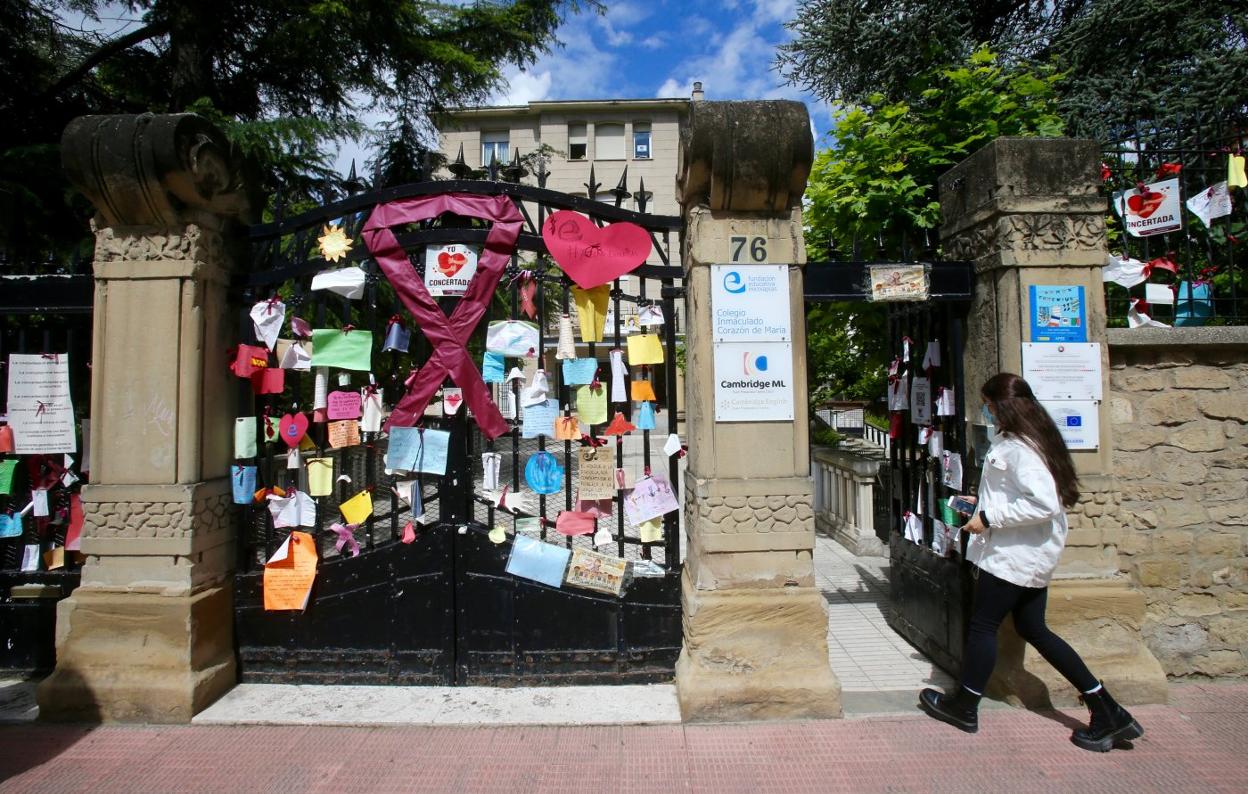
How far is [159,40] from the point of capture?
980 centimetres

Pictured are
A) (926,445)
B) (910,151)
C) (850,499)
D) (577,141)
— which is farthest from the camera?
(577,141)

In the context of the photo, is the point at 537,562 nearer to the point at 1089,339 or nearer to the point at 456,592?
the point at 456,592

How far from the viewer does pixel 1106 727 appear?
3430mm

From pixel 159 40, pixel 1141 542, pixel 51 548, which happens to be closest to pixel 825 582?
pixel 1141 542

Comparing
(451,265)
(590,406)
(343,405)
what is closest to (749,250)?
(590,406)

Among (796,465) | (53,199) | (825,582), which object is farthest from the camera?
(53,199)

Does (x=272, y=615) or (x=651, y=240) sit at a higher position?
(x=651, y=240)

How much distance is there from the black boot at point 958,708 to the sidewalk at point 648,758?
2.1 inches

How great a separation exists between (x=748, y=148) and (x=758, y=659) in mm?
2929

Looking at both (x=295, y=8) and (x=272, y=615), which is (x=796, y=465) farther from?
(x=295, y=8)

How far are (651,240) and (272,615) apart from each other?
344 centimetres

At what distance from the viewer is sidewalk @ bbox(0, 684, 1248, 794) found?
315cm

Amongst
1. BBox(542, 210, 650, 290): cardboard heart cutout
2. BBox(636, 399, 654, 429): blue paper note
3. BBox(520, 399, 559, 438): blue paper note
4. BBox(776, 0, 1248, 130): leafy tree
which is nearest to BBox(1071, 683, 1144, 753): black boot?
BBox(636, 399, 654, 429): blue paper note

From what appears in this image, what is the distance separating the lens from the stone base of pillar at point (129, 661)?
3.79 m
